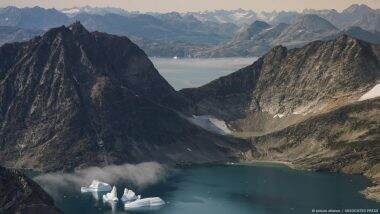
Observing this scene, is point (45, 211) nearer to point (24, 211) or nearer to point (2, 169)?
point (24, 211)

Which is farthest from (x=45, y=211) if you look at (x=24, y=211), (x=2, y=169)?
(x=2, y=169)

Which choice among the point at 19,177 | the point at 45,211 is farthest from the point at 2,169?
the point at 45,211
